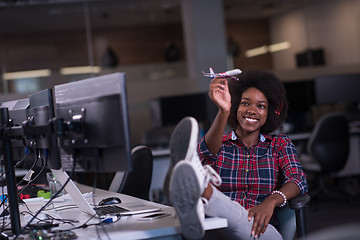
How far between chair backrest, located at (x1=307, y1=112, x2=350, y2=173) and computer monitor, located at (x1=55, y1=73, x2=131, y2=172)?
4.27 metres

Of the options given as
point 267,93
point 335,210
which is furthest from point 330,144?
point 267,93

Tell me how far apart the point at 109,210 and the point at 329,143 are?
13.2 ft

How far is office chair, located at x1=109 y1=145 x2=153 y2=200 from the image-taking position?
3191mm

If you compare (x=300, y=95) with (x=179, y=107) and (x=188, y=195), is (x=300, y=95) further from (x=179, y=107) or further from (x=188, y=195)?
(x=188, y=195)

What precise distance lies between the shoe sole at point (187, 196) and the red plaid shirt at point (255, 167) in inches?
30.4

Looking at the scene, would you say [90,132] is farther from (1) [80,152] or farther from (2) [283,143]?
(2) [283,143]

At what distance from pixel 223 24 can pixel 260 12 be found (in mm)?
1103

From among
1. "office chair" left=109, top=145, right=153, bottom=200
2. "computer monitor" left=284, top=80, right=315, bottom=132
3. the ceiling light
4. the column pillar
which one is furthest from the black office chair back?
the ceiling light

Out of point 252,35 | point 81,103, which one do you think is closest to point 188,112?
point 252,35

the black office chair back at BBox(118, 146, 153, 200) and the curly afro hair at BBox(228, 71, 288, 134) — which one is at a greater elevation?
the curly afro hair at BBox(228, 71, 288, 134)

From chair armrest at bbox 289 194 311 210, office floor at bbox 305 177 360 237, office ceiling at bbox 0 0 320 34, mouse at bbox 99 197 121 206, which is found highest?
office ceiling at bbox 0 0 320 34

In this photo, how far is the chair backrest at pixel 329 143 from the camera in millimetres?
5855

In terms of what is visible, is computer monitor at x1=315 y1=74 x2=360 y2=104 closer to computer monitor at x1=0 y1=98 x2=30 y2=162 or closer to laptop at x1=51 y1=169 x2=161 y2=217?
laptop at x1=51 y1=169 x2=161 y2=217

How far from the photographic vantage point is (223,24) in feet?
26.7
